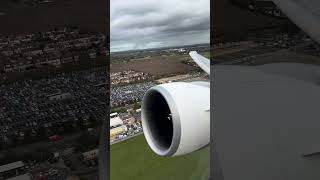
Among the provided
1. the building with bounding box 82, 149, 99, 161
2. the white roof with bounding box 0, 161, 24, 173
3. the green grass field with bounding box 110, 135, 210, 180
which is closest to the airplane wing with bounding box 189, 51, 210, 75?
the green grass field with bounding box 110, 135, 210, 180

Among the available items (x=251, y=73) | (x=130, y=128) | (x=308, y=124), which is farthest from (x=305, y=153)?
(x=130, y=128)

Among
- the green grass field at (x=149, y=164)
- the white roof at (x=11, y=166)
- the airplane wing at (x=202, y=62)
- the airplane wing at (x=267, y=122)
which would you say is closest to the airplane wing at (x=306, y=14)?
the airplane wing at (x=267, y=122)

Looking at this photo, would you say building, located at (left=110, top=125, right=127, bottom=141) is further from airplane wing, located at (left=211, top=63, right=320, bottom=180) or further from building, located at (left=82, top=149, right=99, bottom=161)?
airplane wing, located at (left=211, top=63, right=320, bottom=180)

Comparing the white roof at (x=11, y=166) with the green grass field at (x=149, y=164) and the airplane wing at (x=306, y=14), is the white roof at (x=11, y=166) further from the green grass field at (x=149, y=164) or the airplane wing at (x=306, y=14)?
the airplane wing at (x=306, y=14)

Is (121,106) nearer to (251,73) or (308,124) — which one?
(251,73)

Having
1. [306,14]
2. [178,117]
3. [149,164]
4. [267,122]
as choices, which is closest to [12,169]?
[149,164]

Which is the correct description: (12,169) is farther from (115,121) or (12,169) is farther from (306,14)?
(306,14)
